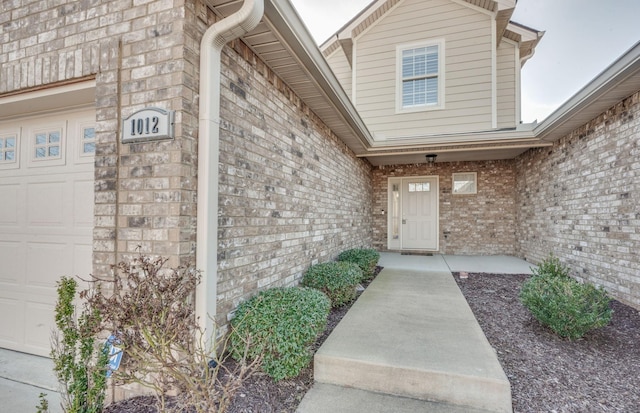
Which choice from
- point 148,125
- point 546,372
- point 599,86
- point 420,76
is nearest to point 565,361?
point 546,372

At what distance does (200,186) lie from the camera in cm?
200

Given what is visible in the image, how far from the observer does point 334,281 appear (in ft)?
11.8

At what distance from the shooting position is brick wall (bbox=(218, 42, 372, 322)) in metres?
2.34

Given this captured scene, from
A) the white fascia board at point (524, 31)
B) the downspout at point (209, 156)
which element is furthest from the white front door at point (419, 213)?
the downspout at point (209, 156)

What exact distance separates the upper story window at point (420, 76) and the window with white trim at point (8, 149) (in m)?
6.57

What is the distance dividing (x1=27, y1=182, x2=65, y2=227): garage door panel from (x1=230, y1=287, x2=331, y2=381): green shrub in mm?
1798

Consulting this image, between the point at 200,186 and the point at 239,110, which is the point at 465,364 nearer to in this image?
the point at 200,186

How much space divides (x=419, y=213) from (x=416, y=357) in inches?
248

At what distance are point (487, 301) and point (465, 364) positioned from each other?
218 centimetres

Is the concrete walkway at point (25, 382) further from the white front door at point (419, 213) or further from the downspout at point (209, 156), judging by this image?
the white front door at point (419, 213)

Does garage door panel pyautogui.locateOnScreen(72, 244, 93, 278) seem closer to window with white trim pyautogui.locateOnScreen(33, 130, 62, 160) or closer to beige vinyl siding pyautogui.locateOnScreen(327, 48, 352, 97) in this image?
window with white trim pyautogui.locateOnScreen(33, 130, 62, 160)

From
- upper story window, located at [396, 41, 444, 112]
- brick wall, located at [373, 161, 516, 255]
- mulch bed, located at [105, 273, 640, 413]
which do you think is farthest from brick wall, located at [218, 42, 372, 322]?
brick wall, located at [373, 161, 516, 255]

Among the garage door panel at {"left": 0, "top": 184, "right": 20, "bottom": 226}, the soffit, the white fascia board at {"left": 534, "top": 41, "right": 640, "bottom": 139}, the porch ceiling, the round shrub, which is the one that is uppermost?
the white fascia board at {"left": 534, "top": 41, "right": 640, "bottom": 139}

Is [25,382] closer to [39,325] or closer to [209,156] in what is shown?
[39,325]
